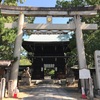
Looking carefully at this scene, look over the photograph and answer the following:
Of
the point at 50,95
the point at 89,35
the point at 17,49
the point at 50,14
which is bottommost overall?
the point at 50,95

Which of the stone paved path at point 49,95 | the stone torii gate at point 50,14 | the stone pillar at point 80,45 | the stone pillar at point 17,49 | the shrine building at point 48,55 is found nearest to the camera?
the stone paved path at point 49,95

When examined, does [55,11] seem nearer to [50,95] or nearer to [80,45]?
[80,45]

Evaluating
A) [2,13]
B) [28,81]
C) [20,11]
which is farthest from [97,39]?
[28,81]

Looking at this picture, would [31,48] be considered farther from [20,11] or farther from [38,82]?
[20,11]

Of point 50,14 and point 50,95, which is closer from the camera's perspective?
point 50,95

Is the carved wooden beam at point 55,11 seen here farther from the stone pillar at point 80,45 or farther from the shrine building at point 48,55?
the shrine building at point 48,55

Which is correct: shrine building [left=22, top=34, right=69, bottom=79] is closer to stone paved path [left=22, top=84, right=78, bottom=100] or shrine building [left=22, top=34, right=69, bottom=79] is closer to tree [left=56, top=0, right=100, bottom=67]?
tree [left=56, top=0, right=100, bottom=67]

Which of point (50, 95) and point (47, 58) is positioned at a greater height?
point (47, 58)

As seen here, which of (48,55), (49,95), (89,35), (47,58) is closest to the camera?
(49,95)

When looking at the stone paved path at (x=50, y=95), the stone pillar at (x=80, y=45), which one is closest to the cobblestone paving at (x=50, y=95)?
the stone paved path at (x=50, y=95)

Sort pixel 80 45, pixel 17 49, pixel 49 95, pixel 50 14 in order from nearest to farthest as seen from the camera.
Result: pixel 49 95
pixel 17 49
pixel 80 45
pixel 50 14

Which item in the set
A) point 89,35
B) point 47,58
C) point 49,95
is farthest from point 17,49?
point 47,58

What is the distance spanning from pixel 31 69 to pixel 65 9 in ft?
53.5

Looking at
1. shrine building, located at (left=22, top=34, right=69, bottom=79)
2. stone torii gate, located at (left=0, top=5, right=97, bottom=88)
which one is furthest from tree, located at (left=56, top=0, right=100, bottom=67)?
shrine building, located at (left=22, top=34, right=69, bottom=79)
